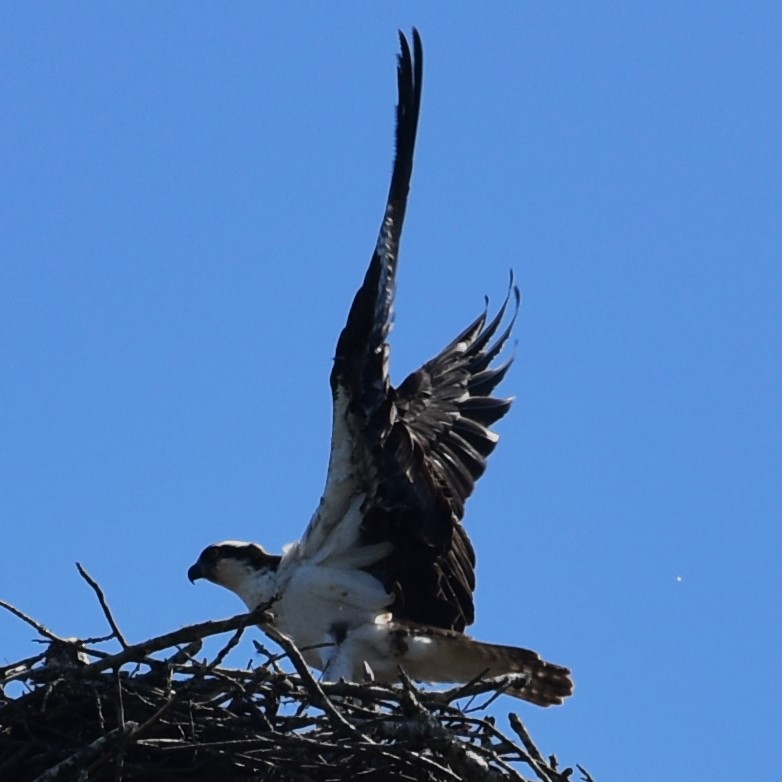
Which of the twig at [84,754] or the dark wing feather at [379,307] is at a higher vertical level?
the dark wing feather at [379,307]

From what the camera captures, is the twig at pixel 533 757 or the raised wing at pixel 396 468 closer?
the twig at pixel 533 757

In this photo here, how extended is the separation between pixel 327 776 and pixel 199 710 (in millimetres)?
487

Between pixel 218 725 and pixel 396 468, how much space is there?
1.96 metres

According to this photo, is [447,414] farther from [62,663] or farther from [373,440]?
[62,663]

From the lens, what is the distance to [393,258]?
8273mm

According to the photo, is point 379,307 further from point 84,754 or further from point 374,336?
point 84,754

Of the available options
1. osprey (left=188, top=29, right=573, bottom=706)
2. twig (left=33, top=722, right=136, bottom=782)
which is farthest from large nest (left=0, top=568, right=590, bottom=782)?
osprey (left=188, top=29, right=573, bottom=706)

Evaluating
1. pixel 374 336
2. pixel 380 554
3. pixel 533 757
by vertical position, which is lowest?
pixel 533 757

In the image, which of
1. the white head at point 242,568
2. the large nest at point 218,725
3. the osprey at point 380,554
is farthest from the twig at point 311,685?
the white head at point 242,568

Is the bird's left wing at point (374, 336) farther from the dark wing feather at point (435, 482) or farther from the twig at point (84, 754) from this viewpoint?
the twig at point (84, 754)

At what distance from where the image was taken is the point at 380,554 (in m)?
8.95

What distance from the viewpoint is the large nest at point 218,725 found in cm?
658

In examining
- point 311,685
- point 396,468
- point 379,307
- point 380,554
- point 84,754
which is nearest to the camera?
point 84,754

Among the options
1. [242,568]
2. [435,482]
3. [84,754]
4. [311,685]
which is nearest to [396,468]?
[435,482]
